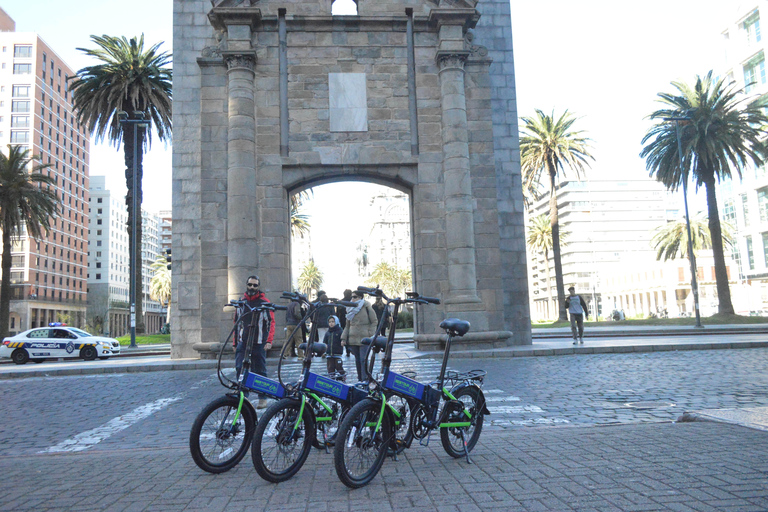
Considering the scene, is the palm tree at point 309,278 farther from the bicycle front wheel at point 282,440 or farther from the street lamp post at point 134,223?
the bicycle front wheel at point 282,440

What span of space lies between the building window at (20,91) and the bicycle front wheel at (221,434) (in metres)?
104

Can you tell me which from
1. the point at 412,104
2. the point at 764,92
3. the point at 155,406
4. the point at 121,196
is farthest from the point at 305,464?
the point at 121,196

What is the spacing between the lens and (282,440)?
502 centimetres

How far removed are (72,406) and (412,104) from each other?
1390cm

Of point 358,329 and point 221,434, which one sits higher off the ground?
point 358,329

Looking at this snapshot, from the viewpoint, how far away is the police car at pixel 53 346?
2547cm

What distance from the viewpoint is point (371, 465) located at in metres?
4.98

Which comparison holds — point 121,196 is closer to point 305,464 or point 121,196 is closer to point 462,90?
point 462,90

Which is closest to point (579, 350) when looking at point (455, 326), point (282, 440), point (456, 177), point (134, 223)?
point (456, 177)

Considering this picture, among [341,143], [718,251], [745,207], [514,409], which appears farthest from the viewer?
[745,207]

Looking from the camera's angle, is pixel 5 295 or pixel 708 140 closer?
pixel 708 140

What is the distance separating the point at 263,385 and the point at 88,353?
2431cm

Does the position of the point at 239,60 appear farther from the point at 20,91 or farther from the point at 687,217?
the point at 20,91

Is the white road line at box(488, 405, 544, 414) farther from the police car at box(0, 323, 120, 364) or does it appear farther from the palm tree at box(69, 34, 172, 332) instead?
the palm tree at box(69, 34, 172, 332)
